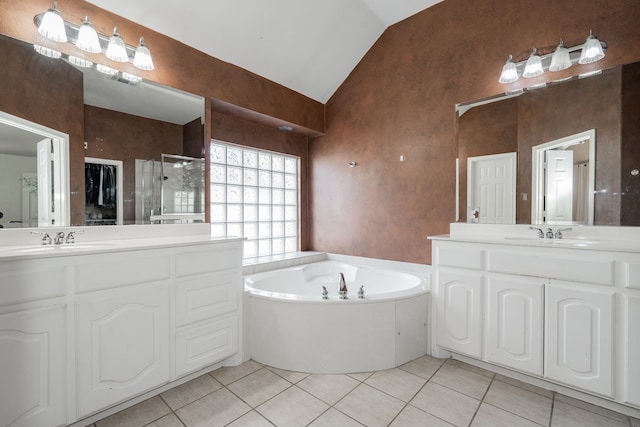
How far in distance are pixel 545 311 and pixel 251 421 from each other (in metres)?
1.80

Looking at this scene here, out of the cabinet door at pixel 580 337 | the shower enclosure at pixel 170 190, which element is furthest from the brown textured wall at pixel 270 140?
the cabinet door at pixel 580 337

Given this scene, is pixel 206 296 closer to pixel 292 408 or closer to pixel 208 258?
pixel 208 258

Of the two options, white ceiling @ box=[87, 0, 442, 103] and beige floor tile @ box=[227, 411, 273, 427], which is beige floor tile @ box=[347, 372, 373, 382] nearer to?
beige floor tile @ box=[227, 411, 273, 427]

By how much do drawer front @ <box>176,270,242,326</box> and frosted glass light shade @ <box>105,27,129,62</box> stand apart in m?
1.51

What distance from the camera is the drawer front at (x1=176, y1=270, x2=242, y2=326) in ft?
6.04

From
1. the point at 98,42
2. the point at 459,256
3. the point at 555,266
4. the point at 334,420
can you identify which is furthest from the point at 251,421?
the point at 98,42

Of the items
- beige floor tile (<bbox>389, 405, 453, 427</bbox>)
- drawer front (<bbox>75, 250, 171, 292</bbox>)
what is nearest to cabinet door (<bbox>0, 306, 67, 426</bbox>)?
drawer front (<bbox>75, 250, 171, 292</bbox>)

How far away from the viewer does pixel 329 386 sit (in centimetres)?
188

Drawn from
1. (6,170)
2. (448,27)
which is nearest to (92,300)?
Answer: (6,170)

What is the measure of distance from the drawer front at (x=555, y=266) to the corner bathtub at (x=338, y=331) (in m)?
0.57

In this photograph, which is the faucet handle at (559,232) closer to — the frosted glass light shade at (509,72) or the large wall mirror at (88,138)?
the frosted glass light shade at (509,72)

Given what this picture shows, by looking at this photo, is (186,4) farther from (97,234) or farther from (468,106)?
(468,106)

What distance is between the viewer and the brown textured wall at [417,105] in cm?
213

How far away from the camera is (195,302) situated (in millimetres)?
1902
